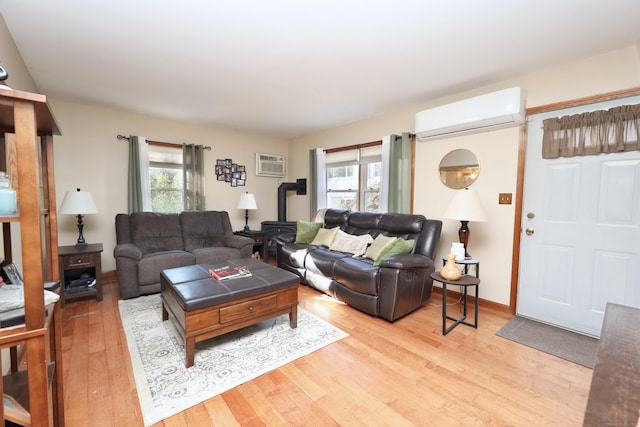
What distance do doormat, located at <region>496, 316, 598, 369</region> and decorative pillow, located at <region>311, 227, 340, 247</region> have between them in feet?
6.73

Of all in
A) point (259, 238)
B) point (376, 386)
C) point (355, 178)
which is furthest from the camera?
point (259, 238)

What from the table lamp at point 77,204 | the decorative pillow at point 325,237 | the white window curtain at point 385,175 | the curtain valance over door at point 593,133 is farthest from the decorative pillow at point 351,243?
the table lamp at point 77,204

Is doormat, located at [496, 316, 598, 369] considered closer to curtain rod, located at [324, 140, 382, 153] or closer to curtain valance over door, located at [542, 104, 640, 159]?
curtain valance over door, located at [542, 104, 640, 159]

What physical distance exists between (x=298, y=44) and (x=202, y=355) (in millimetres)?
2452

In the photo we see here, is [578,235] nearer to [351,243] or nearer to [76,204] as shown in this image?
[351,243]

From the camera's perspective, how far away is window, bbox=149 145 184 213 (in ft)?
13.6

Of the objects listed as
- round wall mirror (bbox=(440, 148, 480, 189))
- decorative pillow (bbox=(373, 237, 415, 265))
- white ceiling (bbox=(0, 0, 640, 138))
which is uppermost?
white ceiling (bbox=(0, 0, 640, 138))

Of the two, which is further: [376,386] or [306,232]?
[306,232]

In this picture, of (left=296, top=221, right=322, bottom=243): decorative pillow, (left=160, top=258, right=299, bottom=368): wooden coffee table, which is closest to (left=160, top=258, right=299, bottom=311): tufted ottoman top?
(left=160, top=258, right=299, bottom=368): wooden coffee table

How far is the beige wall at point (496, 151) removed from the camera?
2.27 metres

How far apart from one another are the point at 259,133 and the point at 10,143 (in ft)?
13.4

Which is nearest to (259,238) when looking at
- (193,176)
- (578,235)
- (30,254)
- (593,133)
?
(193,176)

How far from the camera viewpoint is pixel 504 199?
9.28 ft

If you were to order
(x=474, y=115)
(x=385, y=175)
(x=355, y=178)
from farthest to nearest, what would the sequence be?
(x=355, y=178) < (x=385, y=175) < (x=474, y=115)
